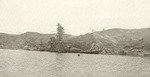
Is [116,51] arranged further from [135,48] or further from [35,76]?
[35,76]

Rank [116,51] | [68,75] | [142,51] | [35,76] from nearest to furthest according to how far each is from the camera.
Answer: [35,76]
[68,75]
[142,51]
[116,51]

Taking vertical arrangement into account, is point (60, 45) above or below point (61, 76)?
above

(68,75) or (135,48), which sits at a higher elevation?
(135,48)

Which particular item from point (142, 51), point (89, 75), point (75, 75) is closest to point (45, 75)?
point (75, 75)

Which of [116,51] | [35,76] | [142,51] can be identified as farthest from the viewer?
[116,51]

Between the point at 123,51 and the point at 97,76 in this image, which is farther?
the point at 123,51

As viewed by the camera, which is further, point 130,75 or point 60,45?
point 60,45

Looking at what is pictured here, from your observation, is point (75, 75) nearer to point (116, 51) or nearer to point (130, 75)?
point (130, 75)

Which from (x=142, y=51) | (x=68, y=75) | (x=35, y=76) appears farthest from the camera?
(x=142, y=51)

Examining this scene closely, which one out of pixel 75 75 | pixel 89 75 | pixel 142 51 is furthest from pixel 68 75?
pixel 142 51
